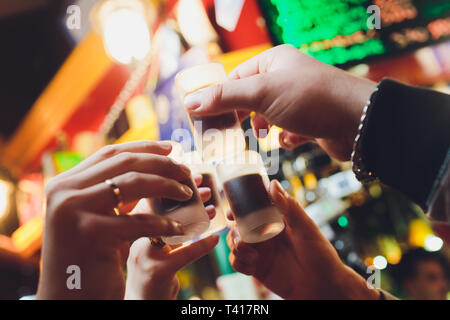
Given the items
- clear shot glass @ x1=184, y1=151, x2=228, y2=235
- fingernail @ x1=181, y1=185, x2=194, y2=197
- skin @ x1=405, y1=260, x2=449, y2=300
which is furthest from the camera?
skin @ x1=405, y1=260, x2=449, y2=300

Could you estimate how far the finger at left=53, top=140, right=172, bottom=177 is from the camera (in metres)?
1.07

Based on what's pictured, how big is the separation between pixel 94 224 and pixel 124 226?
8cm

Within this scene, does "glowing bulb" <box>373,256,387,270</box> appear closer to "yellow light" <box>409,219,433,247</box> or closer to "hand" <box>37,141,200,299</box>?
"yellow light" <box>409,219,433,247</box>

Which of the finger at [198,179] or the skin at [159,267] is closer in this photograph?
the skin at [159,267]

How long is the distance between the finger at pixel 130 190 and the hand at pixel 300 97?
0.35 m

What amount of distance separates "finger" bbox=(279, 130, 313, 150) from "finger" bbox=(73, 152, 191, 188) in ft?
2.19

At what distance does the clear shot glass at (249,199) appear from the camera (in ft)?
4.33

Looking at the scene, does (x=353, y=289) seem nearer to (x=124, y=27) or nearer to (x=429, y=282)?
(x=124, y=27)

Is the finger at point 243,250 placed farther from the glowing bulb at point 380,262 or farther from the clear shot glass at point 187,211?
the glowing bulb at point 380,262

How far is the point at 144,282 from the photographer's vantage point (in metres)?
1.29

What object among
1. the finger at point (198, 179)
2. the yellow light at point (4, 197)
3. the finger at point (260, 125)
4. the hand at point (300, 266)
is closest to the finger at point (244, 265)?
the hand at point (300, 266)

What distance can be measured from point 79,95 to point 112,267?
3.67 m

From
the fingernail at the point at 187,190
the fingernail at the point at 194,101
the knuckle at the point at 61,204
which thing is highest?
the fingernail at the point at 194,101

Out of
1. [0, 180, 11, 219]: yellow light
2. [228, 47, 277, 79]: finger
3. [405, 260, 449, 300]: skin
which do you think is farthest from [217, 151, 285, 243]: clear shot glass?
[0, 180, 11, 219]: yellow light
